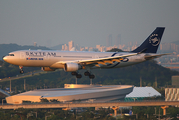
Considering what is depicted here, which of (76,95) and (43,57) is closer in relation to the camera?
(43,57)

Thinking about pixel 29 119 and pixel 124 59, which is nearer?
pixel 124 59

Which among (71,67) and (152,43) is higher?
(152,43)

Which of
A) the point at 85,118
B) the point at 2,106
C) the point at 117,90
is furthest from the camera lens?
the point at 117,90

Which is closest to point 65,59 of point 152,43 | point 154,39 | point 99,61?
point 99,61

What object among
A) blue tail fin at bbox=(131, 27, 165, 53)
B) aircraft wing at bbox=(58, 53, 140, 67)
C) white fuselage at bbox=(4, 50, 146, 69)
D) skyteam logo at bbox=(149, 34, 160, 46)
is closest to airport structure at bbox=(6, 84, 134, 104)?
blue tail fin at bbox=(131, 27, 165, 53)

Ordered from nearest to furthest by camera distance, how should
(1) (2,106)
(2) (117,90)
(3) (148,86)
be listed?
(1) (2,106)
(2) (117,90)
(3) (148,86)

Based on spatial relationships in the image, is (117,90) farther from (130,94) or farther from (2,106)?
(2,106)

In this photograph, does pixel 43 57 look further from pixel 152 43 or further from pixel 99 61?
pixel 152 43

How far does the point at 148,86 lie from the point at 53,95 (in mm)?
72743

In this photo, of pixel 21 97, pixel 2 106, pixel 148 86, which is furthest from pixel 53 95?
pixel 148 86

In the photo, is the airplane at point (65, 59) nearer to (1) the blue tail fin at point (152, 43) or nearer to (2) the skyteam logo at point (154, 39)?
(1) the blue tail fin at point (152, 43)

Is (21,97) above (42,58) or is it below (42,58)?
below

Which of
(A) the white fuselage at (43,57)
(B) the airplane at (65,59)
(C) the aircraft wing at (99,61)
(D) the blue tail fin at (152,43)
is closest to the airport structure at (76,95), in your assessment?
(D) the blue tail fin at (152,43)

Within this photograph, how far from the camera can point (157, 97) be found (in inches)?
6629
